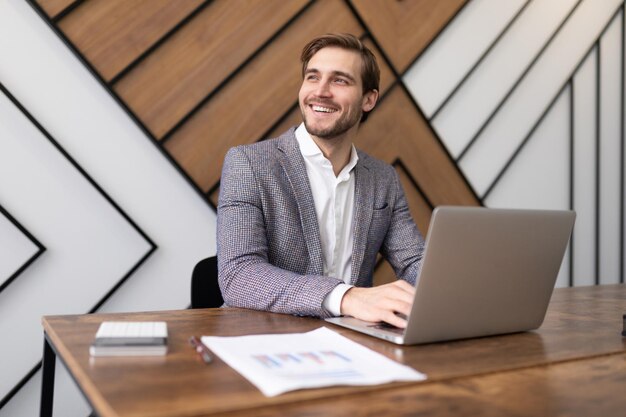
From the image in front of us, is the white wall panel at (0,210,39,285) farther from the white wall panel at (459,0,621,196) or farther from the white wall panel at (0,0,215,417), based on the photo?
the white wall panel at (459,0,621,196)

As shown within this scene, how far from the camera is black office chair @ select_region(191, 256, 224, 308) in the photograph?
5.60 feet

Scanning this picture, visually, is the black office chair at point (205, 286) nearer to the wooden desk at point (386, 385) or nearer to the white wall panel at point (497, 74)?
the wooden desk at point (386, 385)

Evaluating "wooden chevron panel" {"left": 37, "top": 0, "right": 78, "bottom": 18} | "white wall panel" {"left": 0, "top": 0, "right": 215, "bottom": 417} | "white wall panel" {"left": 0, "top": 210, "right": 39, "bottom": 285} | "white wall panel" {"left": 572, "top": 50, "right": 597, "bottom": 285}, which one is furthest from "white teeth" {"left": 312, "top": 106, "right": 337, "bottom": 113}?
"white wall panel" {"left": 572, "top": 50, "right": 597, "bottom": 285}

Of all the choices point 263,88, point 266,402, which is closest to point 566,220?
point 266,402

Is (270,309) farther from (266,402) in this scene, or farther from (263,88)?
(263,88)

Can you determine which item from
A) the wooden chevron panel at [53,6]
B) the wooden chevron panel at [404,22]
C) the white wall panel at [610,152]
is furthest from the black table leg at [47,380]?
the white wall panel at [610,152]

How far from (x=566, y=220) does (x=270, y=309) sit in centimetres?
59

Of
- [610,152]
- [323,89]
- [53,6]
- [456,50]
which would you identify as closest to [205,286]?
[323,89]

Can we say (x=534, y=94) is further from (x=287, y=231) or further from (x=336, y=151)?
(x=287, y=231)

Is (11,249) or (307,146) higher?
(11,249)

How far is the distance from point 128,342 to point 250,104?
1.65 m

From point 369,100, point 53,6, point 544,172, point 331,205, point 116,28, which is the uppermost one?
point 53,6

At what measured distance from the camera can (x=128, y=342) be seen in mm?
913

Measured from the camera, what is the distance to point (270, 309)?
1.33 meters
